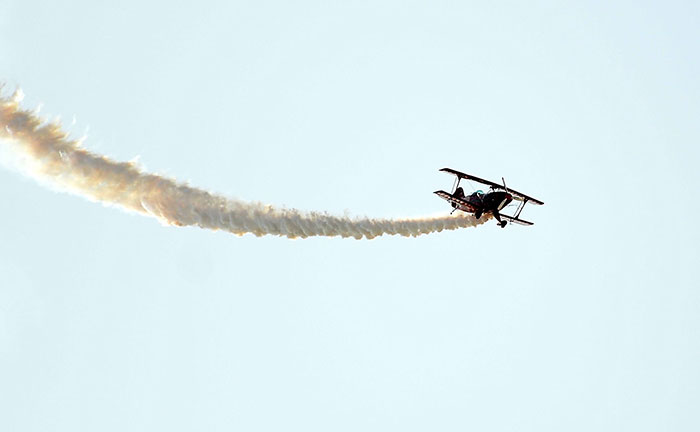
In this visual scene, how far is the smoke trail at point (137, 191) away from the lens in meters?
45.2

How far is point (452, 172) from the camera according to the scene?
74.9m

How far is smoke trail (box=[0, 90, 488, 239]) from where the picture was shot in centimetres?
4525

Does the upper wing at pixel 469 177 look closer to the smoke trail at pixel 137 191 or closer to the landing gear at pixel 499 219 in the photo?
the landing gear at pixel 499 219

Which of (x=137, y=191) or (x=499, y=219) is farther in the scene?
(x=499, y=219)

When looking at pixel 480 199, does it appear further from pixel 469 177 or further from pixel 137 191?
pixel 137 191

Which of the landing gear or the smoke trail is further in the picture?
the landing gear

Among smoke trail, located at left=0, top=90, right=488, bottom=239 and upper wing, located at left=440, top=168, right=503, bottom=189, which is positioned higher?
upper wing, located at left=440, top=168, right=503, bottom=189

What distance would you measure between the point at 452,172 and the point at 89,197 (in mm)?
33392

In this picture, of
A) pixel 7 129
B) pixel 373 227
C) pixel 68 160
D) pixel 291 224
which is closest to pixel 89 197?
pixel 68 160

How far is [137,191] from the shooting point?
5125 cm

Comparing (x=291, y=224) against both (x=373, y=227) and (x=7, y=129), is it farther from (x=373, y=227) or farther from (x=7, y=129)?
(x=7, y=129)

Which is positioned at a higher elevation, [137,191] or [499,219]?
[499,219]

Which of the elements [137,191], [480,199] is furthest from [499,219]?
[137,191]

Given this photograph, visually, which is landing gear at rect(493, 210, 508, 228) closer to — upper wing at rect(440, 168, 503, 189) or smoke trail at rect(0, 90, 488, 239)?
upper wing at rect(440, 168, 503, 189)
